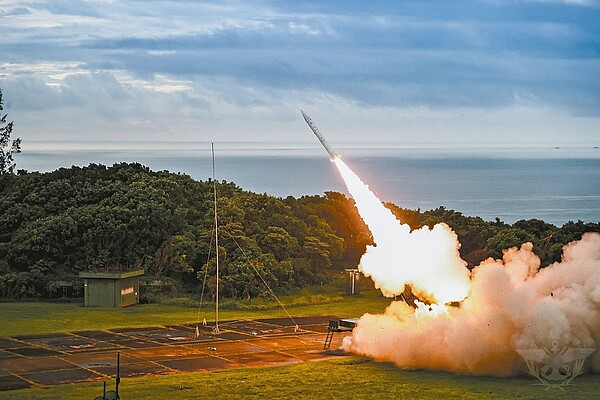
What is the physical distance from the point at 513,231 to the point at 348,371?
36172mm

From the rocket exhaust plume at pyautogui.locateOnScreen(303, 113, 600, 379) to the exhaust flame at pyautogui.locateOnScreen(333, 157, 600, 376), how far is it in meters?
→ 0.04

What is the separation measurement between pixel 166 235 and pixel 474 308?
32486 millimetres

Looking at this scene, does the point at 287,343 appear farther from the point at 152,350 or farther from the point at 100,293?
the point at 100,293

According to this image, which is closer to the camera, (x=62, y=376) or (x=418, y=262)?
(x=62, y=376)

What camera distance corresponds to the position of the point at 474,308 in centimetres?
3531

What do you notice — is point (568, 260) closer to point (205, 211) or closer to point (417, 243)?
point (417, 243)

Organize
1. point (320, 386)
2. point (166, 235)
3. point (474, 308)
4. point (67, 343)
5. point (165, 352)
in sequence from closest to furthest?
1. point (320, 386)
2. point (474, 308)
3. point (165, 352)
4. point (67, 343)
5. point (166, 235)

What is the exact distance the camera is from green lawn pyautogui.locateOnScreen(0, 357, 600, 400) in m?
29.9

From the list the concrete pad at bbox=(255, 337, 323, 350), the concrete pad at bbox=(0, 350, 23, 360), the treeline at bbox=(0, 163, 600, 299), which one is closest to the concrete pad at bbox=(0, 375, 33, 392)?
the concrete pad at bbox=(0, 350, 23, 360)

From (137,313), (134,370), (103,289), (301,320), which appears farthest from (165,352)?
(103,289)

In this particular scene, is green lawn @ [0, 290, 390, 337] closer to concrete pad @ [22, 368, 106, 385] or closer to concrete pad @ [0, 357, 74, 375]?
concrete pad @ [0, 357, 74, 375]

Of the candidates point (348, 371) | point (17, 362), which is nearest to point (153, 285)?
point (17, 362)

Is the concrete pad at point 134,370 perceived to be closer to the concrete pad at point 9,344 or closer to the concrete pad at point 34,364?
the concrete pad at point 34,364

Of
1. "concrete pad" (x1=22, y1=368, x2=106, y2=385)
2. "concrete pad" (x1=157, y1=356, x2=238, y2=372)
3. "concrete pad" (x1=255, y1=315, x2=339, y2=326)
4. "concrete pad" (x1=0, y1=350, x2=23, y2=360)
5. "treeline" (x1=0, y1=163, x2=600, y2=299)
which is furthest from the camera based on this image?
"treeline" (x1=0, y1=163, x2=600, y2=299)
